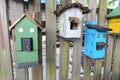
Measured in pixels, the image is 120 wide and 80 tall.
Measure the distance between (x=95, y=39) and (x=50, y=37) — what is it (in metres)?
0.50

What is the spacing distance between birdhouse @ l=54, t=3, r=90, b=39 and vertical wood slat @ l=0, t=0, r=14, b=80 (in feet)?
1.77

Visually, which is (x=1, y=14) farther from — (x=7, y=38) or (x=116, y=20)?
(x=116, y=20)

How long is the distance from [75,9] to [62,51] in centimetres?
55

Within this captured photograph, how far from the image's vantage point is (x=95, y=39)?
1.61 m

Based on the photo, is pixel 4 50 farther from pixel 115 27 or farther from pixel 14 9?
pixel 115 27

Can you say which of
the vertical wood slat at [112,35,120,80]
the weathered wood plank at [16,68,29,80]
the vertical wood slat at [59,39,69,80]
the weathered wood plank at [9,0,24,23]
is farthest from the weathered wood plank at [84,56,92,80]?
the weathered wood plank at [9,0,24,23]

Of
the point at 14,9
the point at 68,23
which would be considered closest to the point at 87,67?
the point at 68,23

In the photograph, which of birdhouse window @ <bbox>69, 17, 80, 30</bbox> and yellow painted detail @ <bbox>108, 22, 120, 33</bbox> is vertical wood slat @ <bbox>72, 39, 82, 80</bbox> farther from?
yellow painted detail @ <bbox>108, 22, 120, 33</bbox>

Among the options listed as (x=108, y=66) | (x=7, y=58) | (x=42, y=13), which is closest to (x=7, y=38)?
(x=7, y=58)

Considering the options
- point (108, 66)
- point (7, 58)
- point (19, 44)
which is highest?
point (19, 44)

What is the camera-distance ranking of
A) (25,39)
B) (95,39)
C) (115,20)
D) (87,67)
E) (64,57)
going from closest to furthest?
(25,39) < (95,39) < (115,20) < (64,57) < (87,67)

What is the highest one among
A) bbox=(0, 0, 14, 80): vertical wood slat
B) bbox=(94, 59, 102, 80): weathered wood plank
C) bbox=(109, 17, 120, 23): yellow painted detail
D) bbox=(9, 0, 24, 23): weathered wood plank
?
bbox=(9, 0, 24, 23): weathered wood plank

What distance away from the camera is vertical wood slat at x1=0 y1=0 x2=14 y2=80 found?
1562 mm

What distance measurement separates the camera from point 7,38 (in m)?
1.63
